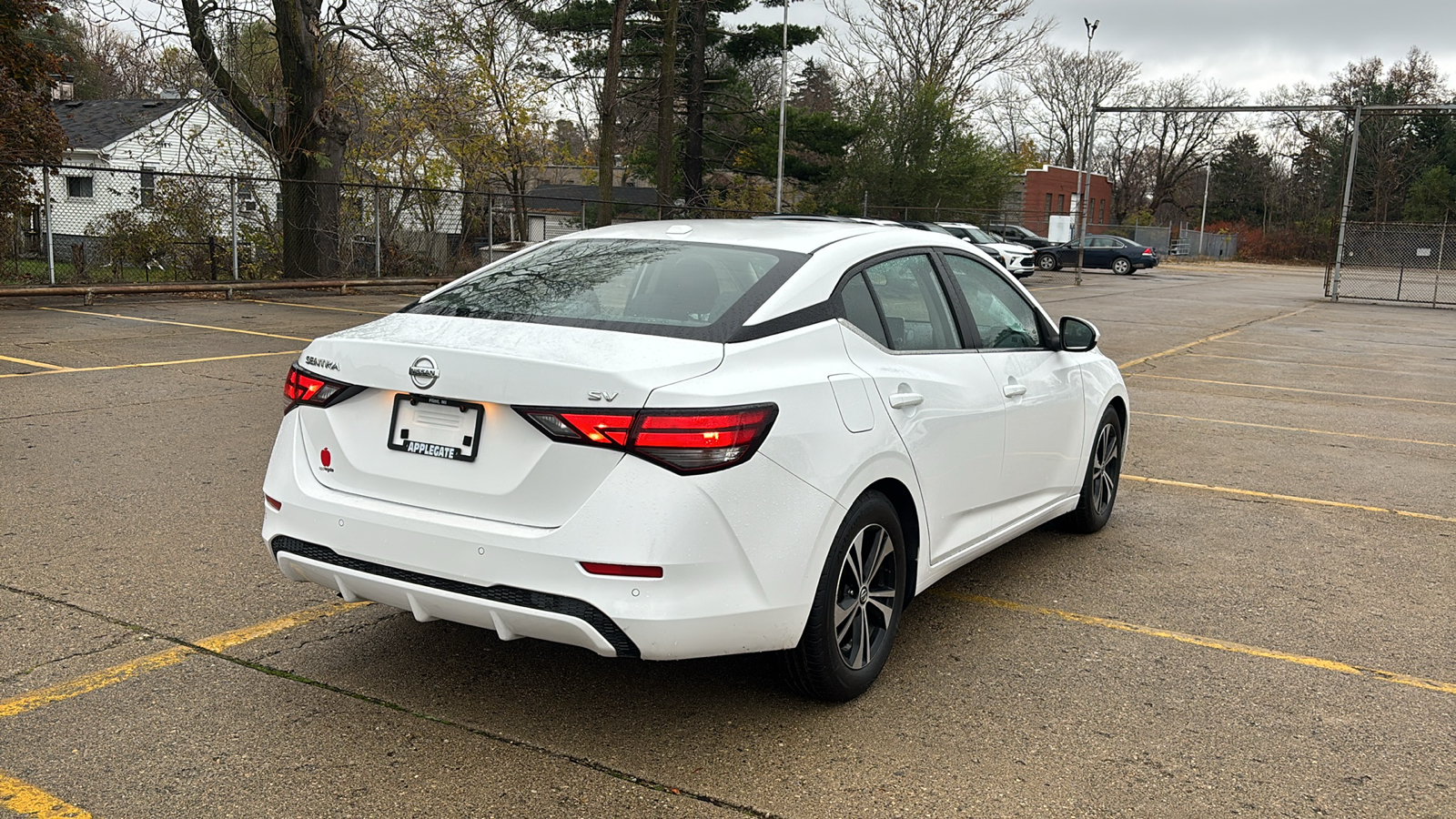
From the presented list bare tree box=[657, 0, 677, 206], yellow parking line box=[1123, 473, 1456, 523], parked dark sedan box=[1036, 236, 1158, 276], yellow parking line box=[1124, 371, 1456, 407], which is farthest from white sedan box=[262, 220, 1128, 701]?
parked dark sedan box=[1036, 236, 1158, 276]

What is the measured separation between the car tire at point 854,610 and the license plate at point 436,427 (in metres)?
1.12

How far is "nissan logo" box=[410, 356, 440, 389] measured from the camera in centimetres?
348

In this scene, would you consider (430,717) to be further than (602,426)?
Yes

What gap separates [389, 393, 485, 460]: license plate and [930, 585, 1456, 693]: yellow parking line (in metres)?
2.52

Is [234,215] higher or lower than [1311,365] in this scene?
higher

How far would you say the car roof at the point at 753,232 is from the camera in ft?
14.2

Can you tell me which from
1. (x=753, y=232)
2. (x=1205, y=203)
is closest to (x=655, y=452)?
(x=753, y=232)

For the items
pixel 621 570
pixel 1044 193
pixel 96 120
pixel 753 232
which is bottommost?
pixel 621 570

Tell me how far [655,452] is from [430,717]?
1203 millimetres

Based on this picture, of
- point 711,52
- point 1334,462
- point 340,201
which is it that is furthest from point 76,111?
point 1334,462

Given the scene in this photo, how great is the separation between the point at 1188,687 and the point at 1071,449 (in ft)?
5.37

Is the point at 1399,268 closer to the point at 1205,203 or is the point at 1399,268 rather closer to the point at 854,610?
the point at 1205,203

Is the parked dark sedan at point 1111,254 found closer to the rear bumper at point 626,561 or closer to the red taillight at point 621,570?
the rear bumper at point 626,561

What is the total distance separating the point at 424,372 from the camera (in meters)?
3.49
